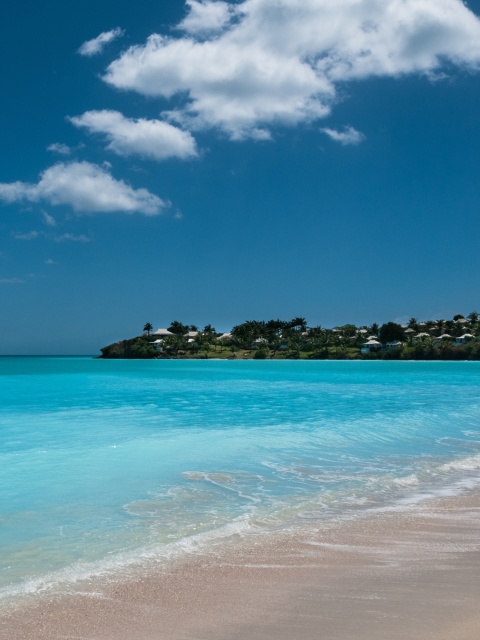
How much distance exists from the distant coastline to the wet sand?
443ft

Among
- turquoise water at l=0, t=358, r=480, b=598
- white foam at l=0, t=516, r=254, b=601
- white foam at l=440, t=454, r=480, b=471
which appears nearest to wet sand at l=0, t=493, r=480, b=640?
white foam at l=0, t=516, r=254, b=601

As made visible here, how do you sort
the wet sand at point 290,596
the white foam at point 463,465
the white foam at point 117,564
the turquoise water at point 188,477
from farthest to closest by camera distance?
the white foam at point 463,465 < the turquoise water at point 188,477 < the white foam at point 117,564 < the wet sand at point 290,596

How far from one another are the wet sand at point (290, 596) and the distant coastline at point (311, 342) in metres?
135

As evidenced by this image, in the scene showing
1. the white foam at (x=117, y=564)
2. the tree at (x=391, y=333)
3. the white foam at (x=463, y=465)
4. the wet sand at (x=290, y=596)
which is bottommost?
the white foam at (x=463, y=465)

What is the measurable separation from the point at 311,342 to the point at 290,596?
15225 centimetres

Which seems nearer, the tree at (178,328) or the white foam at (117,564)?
the white foam at (117,564)

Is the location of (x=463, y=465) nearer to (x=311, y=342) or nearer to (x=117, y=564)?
(x=117, y=564)

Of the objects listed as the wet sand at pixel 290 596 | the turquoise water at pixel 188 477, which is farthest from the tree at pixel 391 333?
the wet sand at pixel 290 596

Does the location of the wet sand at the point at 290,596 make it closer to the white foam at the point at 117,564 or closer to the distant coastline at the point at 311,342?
the white foam at the point at 117,564

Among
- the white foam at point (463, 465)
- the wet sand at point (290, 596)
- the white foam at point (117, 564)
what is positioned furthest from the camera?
the white foam at point (463, 465)

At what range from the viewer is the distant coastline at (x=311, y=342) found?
446 ft

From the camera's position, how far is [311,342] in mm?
155500

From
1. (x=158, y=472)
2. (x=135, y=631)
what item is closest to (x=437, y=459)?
(x=158, y=472)

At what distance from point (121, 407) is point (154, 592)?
74.3 feet
